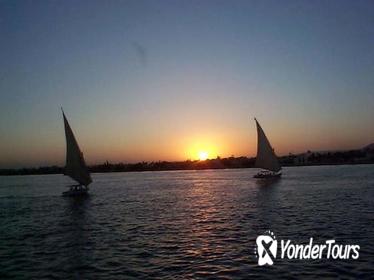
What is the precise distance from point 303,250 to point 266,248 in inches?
89.9

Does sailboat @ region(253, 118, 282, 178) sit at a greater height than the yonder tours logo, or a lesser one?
greater

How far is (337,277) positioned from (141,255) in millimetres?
11830

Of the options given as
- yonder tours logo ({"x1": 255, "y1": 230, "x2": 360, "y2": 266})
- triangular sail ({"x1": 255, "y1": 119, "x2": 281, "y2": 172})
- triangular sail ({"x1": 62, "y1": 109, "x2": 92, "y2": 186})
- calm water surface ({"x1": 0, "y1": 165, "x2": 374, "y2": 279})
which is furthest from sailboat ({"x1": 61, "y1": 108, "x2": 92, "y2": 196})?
yonder tours logo ({"x1": 255, "y1": 230, "x2": 360, "y2": 266})

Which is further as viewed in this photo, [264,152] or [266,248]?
[264,152]

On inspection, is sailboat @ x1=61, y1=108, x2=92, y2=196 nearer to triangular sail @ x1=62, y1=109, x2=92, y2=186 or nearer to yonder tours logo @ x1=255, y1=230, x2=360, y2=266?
triangular sail @ x1=62, y1=109, x2=92, y2=186

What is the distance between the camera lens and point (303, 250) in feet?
→ 86.6

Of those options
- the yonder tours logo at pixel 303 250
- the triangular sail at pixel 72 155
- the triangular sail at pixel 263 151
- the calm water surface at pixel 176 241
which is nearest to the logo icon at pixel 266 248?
the yonder tours logo at pixel 303 250

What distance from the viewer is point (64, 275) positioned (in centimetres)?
2262

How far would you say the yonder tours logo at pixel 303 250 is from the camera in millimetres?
24125

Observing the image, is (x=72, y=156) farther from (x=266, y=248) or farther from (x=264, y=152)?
(x=266, y=248)

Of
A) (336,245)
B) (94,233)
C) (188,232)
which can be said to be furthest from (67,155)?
(336,245)

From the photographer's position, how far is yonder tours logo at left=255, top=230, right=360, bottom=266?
24125 mm

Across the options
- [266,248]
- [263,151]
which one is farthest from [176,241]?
[263,151]

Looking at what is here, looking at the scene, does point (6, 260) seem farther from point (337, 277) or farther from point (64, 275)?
point (337, 277)
